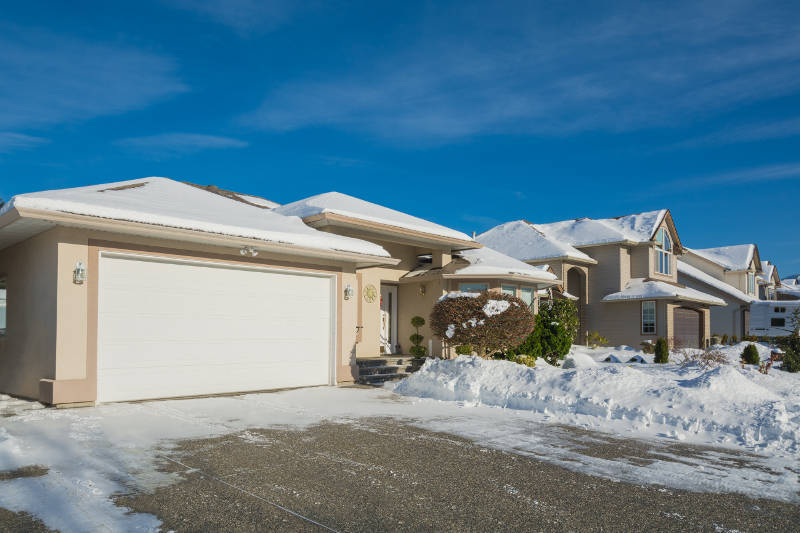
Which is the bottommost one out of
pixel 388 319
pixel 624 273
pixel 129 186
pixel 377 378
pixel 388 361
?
pixel 377 378

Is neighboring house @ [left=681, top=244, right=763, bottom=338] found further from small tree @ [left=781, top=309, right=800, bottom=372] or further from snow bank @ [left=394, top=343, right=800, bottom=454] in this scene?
snow bank @ [left=394, top=343, right=800, bottom=454]

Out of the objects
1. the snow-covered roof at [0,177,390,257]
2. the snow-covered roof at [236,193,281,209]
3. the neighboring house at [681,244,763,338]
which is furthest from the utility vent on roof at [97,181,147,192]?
the neighboring house at [681,244,763,338]

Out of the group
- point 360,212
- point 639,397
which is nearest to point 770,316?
point 360,212

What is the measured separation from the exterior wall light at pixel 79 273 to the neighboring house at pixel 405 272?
619cm

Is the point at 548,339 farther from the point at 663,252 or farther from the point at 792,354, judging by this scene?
the point at 663,252

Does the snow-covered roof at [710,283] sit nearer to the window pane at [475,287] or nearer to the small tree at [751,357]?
the small tree at [751,357]

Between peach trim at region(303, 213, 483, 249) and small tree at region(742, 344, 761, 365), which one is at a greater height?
peach trim at region(303, 213, 483, 249)

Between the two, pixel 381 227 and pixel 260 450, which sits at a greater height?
pixel 381 227

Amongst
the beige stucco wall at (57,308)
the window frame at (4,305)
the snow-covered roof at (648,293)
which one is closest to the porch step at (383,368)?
the beige stucco wall at (57,308)

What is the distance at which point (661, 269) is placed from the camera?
29016 millimetres

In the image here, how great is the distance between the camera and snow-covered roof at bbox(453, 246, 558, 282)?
1661 centimetres

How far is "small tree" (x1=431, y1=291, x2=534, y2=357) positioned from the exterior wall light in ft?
23.8

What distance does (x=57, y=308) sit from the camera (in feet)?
29.0

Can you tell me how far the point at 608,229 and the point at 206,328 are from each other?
75.6ft
